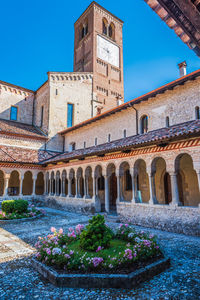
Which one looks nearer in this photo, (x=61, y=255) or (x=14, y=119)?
(x=61, y=255)

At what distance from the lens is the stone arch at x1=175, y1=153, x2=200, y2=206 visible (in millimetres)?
10439

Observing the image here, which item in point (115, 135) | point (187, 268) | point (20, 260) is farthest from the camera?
point (115, 135)

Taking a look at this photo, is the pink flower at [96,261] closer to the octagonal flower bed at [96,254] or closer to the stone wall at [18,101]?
the octagonal flower bed at [96,254]

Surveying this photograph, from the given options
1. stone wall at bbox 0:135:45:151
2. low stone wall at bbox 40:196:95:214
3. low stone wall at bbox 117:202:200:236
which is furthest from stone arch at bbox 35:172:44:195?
low stone wall at bbox 117:202:200:236

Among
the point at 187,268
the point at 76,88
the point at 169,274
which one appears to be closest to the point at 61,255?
the point at 169,274

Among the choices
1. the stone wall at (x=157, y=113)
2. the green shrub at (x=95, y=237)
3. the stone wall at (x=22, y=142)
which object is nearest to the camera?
the green shrub at (x=95, y=237)

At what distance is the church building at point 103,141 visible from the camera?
8875 millimetres

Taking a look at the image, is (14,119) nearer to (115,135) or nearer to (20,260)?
(115,135)

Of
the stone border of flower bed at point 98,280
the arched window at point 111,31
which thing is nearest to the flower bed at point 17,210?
the stone border of flower bed at point 98,280

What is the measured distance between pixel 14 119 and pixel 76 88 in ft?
27.9

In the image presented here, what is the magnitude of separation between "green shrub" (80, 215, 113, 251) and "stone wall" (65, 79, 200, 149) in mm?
8338

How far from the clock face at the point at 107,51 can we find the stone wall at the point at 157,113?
608 inches

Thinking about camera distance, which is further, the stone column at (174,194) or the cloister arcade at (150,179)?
the cloister arcade at (150,179)

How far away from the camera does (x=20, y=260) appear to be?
16.3 ft
